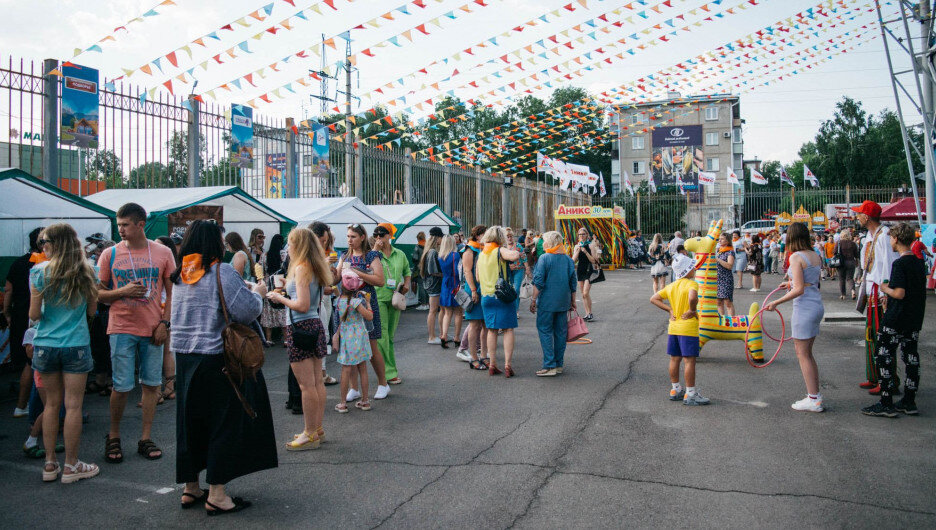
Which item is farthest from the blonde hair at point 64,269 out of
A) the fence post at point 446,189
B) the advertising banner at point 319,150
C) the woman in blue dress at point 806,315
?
the fence post at point 446,189

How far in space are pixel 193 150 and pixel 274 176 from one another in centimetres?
283

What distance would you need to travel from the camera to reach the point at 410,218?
14.8 m

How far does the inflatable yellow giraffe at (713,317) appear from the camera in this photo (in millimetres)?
8203

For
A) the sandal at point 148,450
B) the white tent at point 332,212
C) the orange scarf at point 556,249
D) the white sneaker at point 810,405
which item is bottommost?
the sandal at point 148,450

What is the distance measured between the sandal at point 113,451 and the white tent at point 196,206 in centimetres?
470

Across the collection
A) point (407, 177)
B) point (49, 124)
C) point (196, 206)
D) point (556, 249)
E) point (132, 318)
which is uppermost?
point (407, 177)

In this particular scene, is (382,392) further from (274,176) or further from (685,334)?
(274,176)

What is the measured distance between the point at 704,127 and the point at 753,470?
2628 inches

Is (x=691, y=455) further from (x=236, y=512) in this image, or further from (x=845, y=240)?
(x=845, y=240)

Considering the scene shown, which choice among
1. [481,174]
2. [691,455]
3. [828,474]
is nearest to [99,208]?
[691,455]

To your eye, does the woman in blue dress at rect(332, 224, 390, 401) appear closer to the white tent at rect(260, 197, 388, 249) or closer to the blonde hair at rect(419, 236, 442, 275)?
the blonde hair at rect(419, 236, 442, 275)

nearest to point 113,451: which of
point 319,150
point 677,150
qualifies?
point 319,150

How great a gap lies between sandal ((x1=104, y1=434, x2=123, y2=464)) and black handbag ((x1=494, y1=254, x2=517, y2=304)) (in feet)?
13.3

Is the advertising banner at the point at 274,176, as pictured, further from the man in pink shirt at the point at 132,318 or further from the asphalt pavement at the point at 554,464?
the man in pink shirt at the point at 132,318
